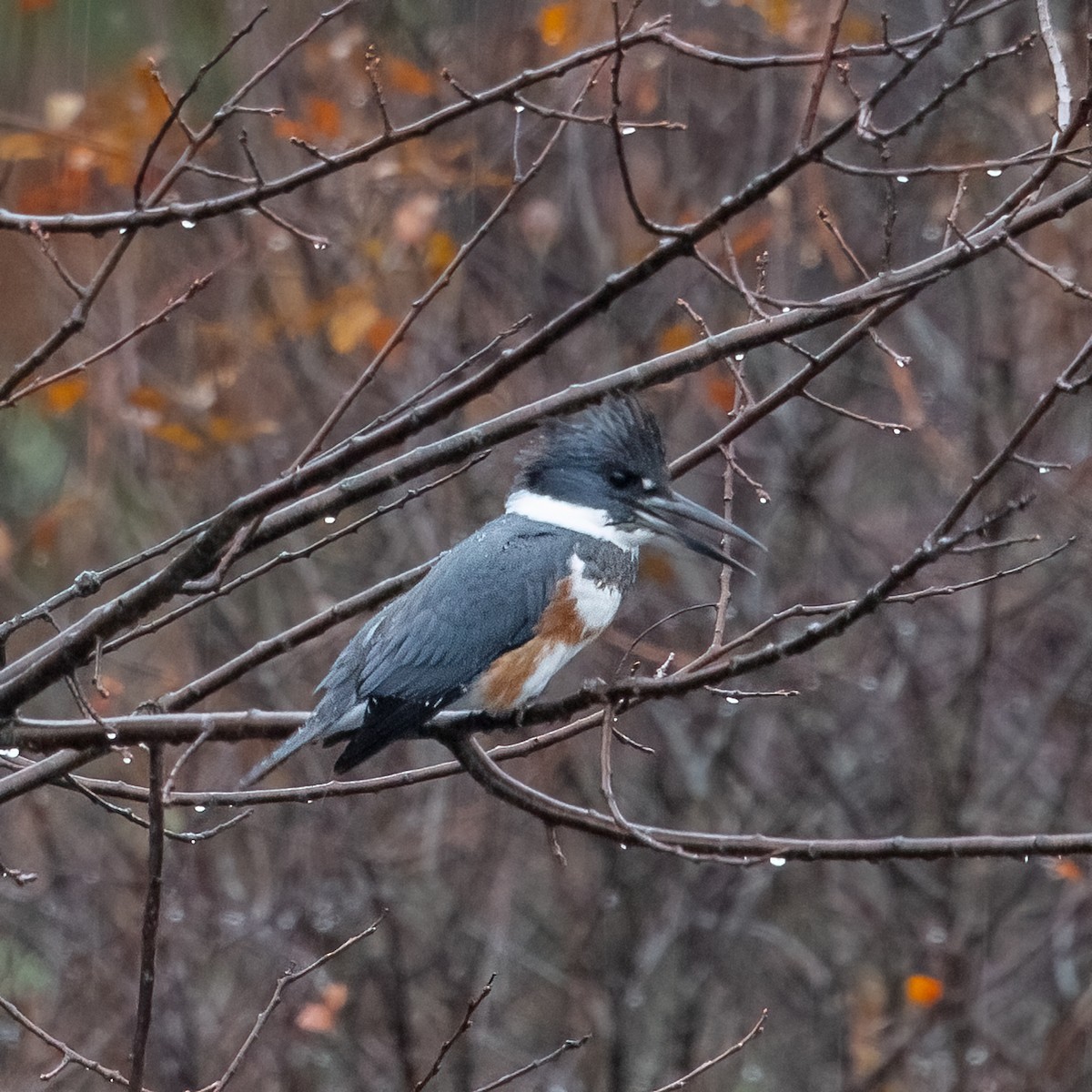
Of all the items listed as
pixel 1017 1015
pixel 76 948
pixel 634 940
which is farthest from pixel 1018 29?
pixel 76 948

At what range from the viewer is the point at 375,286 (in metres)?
5.35

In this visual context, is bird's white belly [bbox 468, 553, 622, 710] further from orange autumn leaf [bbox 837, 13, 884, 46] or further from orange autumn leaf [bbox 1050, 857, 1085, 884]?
orange autumn leaf [bbox 837, 13, 884, 46]

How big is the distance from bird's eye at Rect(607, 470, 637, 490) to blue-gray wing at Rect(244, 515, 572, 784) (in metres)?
0.17

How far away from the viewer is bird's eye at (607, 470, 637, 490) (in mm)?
3152

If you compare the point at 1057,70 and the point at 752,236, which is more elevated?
the point at 752,236

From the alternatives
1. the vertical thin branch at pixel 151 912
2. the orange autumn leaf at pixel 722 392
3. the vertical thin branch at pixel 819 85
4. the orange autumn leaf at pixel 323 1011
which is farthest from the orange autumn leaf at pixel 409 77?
the vertical thin branch at pixel 151 912

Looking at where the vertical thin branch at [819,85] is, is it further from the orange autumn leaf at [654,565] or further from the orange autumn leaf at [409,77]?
the orange autumn leaf at [654,565]

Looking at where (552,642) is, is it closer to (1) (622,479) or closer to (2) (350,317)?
(1) (622,479)

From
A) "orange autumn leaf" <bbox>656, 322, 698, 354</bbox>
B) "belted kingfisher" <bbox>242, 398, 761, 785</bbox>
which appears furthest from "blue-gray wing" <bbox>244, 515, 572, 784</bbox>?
"orange autumn leaf" <bbox>656, 322, 698, 354</bbox>

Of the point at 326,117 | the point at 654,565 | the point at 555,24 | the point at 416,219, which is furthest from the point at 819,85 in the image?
the point at 654,565

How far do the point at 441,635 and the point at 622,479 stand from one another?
0.56 metres

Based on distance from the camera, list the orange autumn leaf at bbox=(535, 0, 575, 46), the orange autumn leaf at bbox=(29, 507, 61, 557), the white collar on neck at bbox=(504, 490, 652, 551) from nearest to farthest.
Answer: the white collar on neck at bbox=(504, 490, 652, 551), the orange autumn leaf at bbox=(535, 0, 575, 46), the orange autumn leaf at bbox=(29, 507, 61, 557)

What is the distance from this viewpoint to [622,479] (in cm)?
316

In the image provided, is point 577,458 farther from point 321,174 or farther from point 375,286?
point 375,286
